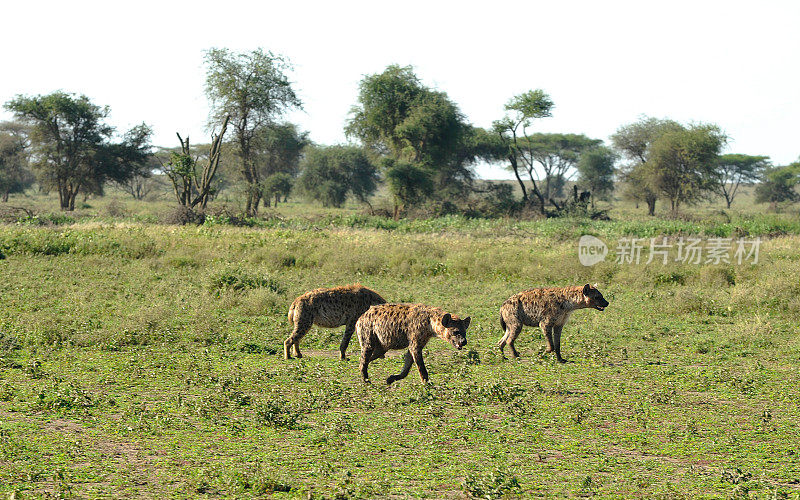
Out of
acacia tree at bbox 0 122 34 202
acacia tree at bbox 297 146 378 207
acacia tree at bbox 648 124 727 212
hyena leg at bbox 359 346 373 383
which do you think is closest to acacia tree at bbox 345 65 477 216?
acacia tree at bbox 297 146 378 207

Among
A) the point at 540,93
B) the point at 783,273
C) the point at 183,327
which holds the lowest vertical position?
the point at 183,327

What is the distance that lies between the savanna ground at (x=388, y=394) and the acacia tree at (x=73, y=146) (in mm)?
29713

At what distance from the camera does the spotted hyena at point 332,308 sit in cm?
1106

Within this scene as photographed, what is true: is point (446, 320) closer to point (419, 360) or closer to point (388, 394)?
point (419, 360)

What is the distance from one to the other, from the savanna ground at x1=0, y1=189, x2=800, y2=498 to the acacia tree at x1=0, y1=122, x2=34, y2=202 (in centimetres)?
3994

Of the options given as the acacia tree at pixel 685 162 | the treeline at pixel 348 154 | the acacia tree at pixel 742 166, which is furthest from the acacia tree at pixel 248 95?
the acacia tree at pixel 742 166

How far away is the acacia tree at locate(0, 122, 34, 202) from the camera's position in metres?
54.7

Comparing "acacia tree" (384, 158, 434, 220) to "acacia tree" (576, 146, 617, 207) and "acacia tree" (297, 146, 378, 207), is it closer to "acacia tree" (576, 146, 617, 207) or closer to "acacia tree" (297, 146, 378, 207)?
"acacia tree" (297, 146, 378, 207)

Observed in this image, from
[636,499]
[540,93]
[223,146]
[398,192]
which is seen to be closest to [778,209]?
[540,93]

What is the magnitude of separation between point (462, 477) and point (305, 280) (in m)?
13.3

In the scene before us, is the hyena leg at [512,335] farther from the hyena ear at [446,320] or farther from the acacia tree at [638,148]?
the acacia tree at [638,148]

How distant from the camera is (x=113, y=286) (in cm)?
1770

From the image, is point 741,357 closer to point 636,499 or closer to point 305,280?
point 636,499

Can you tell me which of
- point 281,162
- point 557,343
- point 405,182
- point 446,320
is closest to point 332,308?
point 446,320
